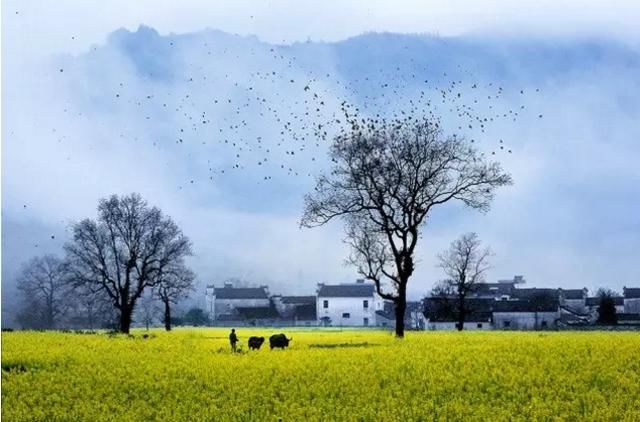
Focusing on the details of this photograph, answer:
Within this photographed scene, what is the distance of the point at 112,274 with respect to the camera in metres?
44.6

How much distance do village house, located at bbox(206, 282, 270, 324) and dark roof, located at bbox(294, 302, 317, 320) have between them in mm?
968

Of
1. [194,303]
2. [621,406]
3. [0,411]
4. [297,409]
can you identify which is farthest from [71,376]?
[194,303]

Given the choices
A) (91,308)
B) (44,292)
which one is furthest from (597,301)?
(44,292)

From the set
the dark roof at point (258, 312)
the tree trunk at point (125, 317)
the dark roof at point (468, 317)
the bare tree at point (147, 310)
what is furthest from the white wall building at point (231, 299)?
the dark roof at point (468, 317)

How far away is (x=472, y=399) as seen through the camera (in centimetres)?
1530

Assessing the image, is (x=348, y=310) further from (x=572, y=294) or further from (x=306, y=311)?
(x=572, y=294)

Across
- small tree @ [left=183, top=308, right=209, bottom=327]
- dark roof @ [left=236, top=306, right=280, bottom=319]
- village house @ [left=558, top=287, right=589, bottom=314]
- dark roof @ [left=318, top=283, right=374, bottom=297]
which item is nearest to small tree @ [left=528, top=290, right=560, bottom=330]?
village house @ [left=558, top=287, right=589, bottom=314]

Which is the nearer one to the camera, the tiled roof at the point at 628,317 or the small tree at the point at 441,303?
the tiled roof at the point at 628,317

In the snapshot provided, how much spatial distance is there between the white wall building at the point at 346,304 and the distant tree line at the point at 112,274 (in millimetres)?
6131

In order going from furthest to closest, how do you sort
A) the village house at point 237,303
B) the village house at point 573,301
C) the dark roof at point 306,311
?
the village house at point 573,301 < the dark roof at point 306,311 < the village house at point 237,303

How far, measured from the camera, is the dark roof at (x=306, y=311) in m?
33.9

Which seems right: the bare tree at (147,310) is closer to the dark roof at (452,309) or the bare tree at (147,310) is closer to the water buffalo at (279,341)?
the water buffalo at (279,341)

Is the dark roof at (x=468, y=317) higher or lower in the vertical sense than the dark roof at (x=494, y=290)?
Result: lower

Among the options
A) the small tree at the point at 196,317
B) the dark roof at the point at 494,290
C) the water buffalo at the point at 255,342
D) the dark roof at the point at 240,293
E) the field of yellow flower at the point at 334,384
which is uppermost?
the dark roof at the point at 494,290
